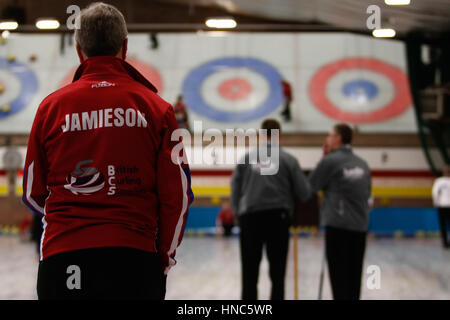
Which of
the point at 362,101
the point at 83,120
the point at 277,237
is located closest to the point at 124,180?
the point at 83,120

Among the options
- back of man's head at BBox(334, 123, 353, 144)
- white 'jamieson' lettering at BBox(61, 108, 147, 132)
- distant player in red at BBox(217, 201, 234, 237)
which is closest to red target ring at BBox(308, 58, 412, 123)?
distant player in red at BBox(217, 201, 234, 237)

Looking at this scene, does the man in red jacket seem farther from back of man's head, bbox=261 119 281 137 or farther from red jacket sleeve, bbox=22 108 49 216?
back of man's head, bbox=261 119 281 137

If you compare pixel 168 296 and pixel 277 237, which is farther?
pixel 168 296

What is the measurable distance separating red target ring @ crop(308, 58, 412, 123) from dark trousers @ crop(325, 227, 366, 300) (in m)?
12.7

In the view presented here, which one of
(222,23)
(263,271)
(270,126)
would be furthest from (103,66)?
(263,271)

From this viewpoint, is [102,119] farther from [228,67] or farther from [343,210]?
[228,67]

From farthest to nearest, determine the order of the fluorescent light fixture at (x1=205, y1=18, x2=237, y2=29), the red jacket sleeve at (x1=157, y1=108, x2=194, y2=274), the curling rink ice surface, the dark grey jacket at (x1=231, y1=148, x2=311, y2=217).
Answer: the fluorescent light fixture at (x1=205, y1=18, x2=237, y2=29), the curling rink ice surface, the dark grey jacket at (x1=231, y1=148, x2=311, y2=217), the red jacket sleeve at (x1=157, y1=108, x2=194, y2=274)

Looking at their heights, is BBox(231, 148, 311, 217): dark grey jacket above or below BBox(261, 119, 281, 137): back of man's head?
below

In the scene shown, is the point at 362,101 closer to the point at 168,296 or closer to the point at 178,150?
the point at 168,296

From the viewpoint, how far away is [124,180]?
1561 mm

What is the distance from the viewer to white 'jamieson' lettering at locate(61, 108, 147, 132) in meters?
1.58

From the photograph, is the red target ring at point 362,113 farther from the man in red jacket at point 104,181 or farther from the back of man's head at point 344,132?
the man in red jacket at point 104,181

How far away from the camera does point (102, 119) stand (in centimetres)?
158

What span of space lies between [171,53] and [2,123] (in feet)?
20.7
